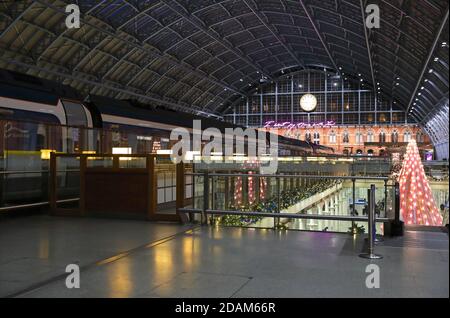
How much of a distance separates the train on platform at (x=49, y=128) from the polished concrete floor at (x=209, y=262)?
2.07 meters

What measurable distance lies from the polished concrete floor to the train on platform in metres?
2.07

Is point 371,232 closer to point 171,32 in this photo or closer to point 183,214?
point 183,214

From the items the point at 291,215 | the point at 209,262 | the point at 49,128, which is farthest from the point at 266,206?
the point at 49,128

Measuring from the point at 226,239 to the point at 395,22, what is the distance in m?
30.6

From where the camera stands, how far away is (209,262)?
565cm

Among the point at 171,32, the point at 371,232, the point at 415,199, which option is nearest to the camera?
the point at 371,232

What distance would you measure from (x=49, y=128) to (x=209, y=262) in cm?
772

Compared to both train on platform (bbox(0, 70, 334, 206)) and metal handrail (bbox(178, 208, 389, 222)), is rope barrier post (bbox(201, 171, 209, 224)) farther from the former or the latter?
train on platform (bbox(0, 70, 334, 206))

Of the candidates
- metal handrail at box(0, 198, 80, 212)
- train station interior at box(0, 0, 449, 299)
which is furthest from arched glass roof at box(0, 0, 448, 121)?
metal handrail at box(0, 198, 80, 212)

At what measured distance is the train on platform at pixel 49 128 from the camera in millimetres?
10070

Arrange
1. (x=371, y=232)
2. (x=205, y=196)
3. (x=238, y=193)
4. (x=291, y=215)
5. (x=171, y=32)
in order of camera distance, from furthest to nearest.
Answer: (x=171, y=32), (x=238, y=193), (x=205, y=196), (x=291, y=215), (x=371, y=232)
